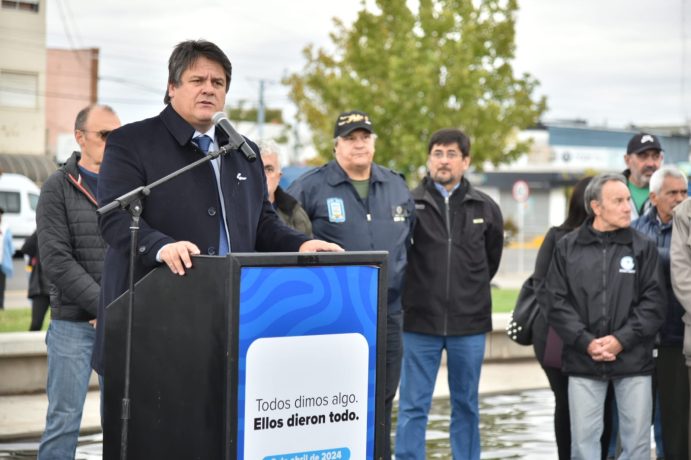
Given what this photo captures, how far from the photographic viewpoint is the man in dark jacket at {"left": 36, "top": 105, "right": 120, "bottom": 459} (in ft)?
19.7

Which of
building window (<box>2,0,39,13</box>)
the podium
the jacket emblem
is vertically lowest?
the podium

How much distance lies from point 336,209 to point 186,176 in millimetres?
3027

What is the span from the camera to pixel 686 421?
750cm

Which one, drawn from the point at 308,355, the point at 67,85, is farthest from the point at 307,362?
the point at 67,85

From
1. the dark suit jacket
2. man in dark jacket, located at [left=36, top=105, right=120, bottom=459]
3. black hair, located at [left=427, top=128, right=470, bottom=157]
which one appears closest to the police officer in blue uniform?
black hair, located at [left=427, top=128, right=470, bottom=157]

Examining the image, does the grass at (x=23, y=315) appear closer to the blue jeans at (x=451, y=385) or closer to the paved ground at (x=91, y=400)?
the paved ground at (x=91, y=400)

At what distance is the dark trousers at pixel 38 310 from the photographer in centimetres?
1283

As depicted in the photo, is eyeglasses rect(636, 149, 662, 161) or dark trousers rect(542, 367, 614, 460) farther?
eyeglasses rect(636, 149, 662, 161)

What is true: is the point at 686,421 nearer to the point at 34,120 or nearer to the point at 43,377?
the point at 43,377

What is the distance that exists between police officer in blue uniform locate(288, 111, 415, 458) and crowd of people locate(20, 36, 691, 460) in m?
0.01

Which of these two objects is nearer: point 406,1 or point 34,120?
point 406,1

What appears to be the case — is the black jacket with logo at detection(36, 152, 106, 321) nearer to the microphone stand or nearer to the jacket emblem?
the microphone stand

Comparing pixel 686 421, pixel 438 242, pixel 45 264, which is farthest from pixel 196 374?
pixel 686 421

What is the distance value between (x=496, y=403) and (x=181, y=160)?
6.89 m
